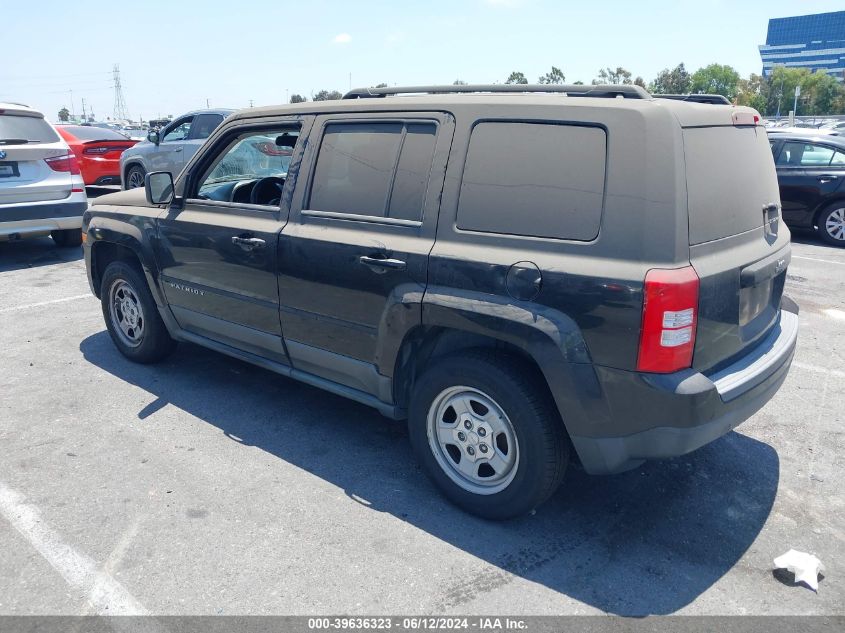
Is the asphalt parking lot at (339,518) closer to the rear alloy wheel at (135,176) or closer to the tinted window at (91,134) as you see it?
the rear alloy wheel at (135,176)

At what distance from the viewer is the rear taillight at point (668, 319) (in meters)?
2.65

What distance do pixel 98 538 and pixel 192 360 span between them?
242 cm

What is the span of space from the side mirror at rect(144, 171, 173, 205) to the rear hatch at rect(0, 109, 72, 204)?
15.6ft

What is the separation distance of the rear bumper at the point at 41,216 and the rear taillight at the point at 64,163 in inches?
13.2

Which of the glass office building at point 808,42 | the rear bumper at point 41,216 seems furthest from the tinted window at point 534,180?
the glass office building at point 808,42

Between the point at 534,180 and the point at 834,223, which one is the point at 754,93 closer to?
the point at 834,223

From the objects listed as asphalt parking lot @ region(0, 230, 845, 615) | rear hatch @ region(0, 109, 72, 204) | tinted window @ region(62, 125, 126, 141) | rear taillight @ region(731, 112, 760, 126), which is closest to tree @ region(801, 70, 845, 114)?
tinted window @ region(62, 125, 126, 141)

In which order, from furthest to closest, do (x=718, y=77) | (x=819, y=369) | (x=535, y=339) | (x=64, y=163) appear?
(x=718, y=77) < (x=64, y=163) < (x=819, y=369) < (x=535, y=339)

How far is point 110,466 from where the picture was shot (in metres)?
3.83

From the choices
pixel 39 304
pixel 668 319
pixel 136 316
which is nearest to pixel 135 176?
pixel 39 304

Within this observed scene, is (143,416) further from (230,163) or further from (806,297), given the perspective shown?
(806,297)

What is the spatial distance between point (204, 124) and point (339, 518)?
11.0m

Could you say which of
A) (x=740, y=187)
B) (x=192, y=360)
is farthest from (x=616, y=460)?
(x=192, y=360)

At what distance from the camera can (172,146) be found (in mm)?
12875
